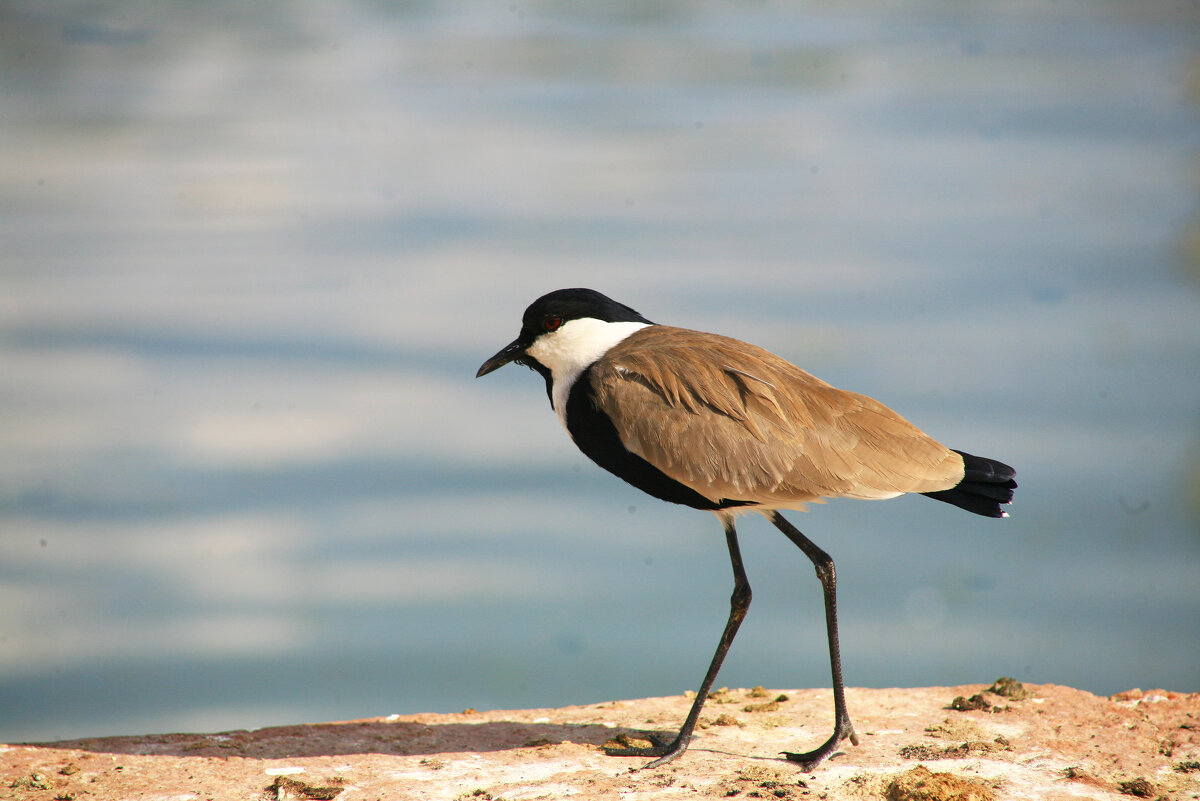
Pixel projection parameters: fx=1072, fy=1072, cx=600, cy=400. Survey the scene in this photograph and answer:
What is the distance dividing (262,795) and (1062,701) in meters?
3.95

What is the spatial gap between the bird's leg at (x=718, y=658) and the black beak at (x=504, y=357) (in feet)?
4.26

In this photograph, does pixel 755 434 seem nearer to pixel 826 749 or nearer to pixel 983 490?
pixel 983 490

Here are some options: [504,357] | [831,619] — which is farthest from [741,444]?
[504,357]

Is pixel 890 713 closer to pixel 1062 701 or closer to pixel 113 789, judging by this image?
pixel 1062 701

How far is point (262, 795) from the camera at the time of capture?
4426 mm

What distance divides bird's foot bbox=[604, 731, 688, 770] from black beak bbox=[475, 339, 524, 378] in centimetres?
188

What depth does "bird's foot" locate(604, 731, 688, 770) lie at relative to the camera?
4.70m

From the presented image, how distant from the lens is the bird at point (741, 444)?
15.4ft

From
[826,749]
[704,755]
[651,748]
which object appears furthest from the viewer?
[651,748]

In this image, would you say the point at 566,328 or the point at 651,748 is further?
the point at 566,328

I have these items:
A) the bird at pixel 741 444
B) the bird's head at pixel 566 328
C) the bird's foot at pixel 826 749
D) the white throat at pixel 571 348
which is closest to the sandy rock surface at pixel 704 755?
the bird's foot at pixel 826 749

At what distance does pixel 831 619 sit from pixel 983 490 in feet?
2.94

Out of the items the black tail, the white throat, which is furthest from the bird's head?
the black tail

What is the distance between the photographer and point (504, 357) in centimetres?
534
